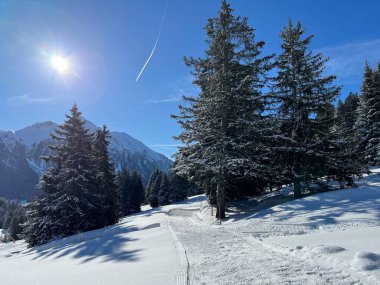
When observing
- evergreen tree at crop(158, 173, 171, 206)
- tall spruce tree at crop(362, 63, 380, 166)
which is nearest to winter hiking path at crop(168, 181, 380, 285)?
tall spruce tree at crop(362, 63, 380, 166)

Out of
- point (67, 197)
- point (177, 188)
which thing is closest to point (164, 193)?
point (177, 188)

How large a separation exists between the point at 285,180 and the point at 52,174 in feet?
56.1

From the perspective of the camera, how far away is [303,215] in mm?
12789

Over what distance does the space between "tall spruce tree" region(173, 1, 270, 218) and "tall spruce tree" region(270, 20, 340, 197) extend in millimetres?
1559

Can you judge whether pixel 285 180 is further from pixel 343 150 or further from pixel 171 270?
pixel 171 270

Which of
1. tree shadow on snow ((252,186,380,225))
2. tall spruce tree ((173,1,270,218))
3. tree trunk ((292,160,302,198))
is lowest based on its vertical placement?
tree shadow on snow ((252,186,380,225))

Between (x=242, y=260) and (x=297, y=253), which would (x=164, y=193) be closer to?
(x=242, y=260)

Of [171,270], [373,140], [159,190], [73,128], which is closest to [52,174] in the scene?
[73,128]

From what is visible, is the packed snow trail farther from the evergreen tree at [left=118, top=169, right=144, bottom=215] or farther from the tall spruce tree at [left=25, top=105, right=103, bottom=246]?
the evergreen tree at [left=118, top=169, right=144, bottom=215]

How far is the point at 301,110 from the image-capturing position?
742 inches

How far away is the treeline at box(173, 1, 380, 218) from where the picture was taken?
693 inches

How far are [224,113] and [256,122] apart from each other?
6.74 feet

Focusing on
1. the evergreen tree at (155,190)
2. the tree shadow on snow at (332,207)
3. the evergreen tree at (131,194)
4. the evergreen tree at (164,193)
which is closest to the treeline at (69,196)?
the tree shadow on snow at (332,207)

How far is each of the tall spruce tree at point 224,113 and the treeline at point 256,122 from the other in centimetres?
6
